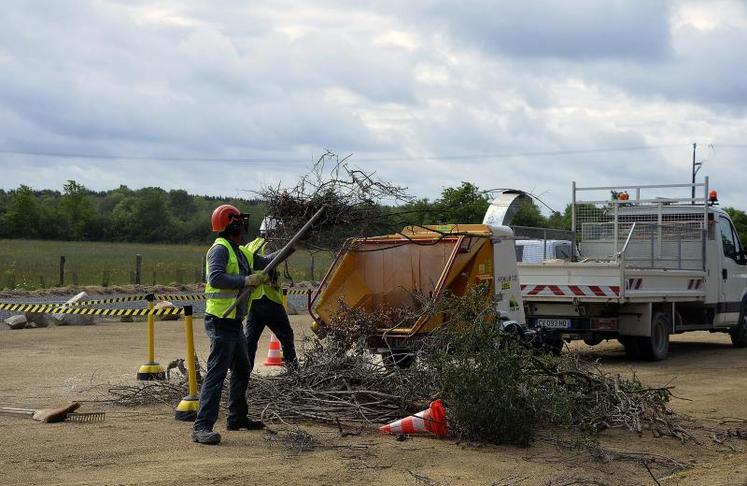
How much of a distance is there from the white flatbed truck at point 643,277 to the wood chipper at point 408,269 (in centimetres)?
271

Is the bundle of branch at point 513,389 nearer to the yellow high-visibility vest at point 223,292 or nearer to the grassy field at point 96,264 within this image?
the yellow high-visibility vest at point 223,292

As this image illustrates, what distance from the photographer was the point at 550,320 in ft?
52.4

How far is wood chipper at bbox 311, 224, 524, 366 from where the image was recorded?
11.5 m

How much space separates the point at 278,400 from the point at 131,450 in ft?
6.50

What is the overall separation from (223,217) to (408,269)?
3.56 meters

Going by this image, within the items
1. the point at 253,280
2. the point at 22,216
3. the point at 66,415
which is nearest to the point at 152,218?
the point at 22,216

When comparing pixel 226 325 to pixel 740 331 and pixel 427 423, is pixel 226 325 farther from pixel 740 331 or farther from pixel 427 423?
pixel 740 331

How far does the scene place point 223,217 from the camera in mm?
8641

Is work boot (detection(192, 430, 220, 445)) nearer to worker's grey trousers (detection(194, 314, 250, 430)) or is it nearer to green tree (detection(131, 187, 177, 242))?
worker's grey trousers (detection(194, 314, 250, 430))

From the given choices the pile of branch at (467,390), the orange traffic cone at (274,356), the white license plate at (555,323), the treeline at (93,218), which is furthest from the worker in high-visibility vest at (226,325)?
the treeline at (93,218)

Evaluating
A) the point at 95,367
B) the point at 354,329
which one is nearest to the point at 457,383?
the point at 354,329

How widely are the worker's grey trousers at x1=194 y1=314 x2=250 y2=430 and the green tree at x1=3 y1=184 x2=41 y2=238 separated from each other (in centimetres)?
6532

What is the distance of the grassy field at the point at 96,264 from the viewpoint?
117ft

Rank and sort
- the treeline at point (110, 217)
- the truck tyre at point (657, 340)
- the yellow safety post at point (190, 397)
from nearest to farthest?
the yellow safety post at point (190, 397)
the truck tyre at point (657, 340)
the treeline at point (110, 217)
